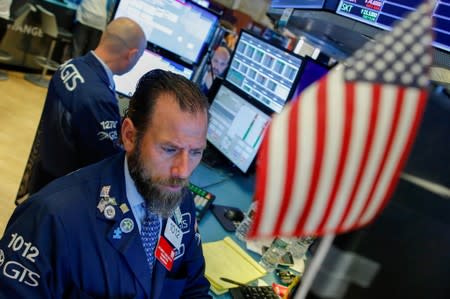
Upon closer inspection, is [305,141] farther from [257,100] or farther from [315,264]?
[257,100]

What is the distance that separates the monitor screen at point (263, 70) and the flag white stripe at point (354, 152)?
1526 millimetres

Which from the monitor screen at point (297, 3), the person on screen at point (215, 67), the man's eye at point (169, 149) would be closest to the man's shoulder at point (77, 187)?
the man's eye at point (169, 149)

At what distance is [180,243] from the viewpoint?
126 centimetres

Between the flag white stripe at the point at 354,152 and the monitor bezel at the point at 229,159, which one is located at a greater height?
the flag white stripe at the point at 354,152

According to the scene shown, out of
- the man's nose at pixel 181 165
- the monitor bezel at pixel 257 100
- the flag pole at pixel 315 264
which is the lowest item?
the man's nose at pixel 181 165

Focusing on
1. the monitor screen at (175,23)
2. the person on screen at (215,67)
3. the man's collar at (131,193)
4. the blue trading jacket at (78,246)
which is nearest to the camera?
the blue trading jacket at (78,246)

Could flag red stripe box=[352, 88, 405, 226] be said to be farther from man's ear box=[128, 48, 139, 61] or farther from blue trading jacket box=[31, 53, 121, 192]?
man's ear box=[128, 48, 139, 61]

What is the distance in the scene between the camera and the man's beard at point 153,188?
1.15m

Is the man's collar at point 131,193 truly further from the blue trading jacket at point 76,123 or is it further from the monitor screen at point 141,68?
the monitor screen at point 141,68

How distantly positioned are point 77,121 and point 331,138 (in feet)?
4.97

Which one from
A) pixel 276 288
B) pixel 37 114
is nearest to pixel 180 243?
pixel 276 288

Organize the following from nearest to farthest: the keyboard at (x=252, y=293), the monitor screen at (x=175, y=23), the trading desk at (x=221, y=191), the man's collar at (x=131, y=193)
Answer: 1. the man's collar at (x=131, y=193)
2. the keyboard at (x=252, y=293)
3. the trading desk at (x=221, y=191)
4. the monitor screen at (x=175, y=23)

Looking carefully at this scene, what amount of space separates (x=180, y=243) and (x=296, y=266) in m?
0.60

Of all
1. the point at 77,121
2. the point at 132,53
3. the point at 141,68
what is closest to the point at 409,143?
the point at 77,121
